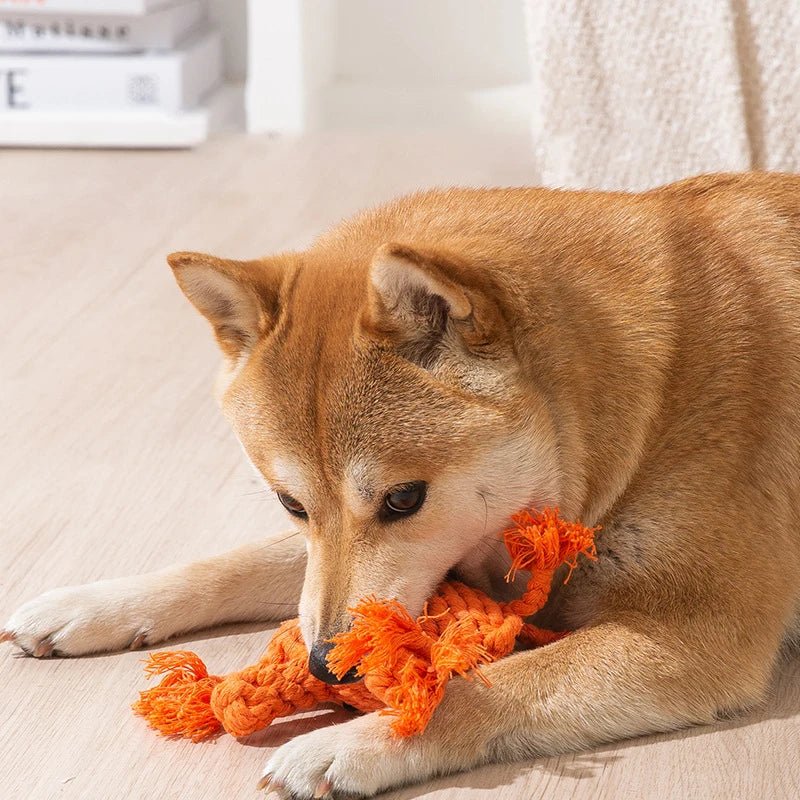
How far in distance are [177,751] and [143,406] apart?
3.75ft

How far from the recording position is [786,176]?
1808 mm

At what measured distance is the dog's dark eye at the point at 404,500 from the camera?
144 centimetres

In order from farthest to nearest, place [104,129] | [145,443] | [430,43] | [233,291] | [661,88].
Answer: [430,43]
[104,129]
[661,88]
[145,443]
[233,291]

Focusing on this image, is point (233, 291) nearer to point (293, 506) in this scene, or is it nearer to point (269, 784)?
point (293, 506)

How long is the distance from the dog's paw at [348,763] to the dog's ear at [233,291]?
497 millimetres

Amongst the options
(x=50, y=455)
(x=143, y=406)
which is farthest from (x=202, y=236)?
(x=50, y=455)

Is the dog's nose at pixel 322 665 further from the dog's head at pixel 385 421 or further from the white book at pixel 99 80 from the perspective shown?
the white book at pixel 99 80

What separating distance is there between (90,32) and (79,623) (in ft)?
11.2

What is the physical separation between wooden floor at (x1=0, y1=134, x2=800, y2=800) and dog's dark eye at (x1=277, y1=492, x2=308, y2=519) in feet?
0.87

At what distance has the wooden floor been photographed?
146 centimetres

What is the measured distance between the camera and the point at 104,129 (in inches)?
181

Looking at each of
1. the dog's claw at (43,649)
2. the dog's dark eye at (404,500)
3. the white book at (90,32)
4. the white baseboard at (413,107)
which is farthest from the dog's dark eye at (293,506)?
the white baseboard at (413,107)

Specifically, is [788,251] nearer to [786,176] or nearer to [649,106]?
[786,176]

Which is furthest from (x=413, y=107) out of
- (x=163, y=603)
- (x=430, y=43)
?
(x=163, y=603)
